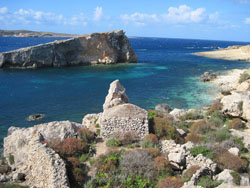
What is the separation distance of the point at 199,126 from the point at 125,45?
56.6m

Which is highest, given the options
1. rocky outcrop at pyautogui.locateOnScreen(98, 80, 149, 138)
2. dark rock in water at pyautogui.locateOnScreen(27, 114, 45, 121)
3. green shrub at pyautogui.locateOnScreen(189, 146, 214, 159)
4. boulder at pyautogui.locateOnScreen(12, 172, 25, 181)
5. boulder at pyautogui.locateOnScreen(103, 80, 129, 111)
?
boulder at pyautogui.locateOnScreen(103, 80, 129, 111)

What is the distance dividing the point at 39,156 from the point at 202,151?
8936 mm

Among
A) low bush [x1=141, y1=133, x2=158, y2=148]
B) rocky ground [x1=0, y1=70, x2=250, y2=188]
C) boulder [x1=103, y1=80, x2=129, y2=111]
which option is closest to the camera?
rocky ground [x1=0, y1=70, x2=250, y2=188]

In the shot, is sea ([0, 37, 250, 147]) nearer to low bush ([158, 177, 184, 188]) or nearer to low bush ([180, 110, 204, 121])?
low bush ([180, 110, 204, 121])

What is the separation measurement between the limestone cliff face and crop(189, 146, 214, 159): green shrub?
2322 inches

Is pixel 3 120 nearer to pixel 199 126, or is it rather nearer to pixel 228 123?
pixel 199 126

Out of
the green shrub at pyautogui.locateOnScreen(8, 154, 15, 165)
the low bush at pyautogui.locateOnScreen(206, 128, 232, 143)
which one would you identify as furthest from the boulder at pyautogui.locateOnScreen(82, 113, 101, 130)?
the low bush at pyautogui.locateOnScreen(206, 128, 232, 143)

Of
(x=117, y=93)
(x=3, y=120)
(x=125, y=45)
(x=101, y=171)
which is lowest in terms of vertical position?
(x=3, y=120)

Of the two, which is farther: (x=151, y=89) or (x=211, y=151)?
(x=151, y=89)

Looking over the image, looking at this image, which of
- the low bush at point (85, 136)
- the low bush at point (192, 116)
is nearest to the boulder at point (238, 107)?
the low bush at point (192, 116)

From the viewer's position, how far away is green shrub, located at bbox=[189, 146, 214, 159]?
41.8ft

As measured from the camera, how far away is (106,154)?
42.4 feet

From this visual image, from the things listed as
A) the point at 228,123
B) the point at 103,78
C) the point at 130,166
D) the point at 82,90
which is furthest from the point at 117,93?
the point at 103,78

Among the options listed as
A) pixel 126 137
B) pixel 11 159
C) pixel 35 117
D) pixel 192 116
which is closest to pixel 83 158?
pixel 126 137
